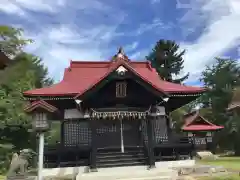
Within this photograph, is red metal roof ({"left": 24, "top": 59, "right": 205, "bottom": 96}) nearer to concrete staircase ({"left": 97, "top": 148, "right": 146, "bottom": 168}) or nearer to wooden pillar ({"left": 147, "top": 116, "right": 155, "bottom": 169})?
wooden pillar ({"left": 147, "top": 116, "right": 155, "bottom": 169})

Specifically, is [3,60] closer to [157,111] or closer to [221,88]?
[157,111]

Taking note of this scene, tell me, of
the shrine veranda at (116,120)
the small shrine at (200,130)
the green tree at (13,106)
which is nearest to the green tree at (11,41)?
the green tree at (13,106)

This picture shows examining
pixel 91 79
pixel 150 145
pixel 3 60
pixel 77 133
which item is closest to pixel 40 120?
pixel 3 60

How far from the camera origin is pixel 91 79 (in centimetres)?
1881

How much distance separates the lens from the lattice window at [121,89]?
14797 millimetres

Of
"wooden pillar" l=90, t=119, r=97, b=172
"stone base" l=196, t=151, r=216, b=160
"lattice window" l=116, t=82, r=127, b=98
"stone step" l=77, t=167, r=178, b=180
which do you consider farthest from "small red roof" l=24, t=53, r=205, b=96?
"stone base" l=196, t=151, r=216, b=160

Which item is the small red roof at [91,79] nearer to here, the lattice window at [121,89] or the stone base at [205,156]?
the lattice window at [121,89]

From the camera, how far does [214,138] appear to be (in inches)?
1373

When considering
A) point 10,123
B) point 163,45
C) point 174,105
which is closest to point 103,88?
point 174,105

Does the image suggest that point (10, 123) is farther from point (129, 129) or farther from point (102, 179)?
point (102, 179)

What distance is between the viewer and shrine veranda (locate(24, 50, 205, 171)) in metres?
14.5

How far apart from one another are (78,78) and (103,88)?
4.54 m

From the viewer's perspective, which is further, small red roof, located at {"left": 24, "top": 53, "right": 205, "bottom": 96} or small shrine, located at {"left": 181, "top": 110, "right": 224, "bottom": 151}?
small shrine, located at {"left": 181, "top": 110, "right": 224, "bottom": 151}

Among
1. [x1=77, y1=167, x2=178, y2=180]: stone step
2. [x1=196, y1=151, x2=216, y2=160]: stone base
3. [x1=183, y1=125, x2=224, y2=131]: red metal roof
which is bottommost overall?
[x1=196, y1=151, x2=216, y2=160]: stone base
